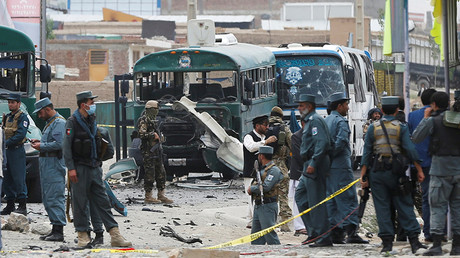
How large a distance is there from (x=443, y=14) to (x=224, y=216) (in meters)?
5.57

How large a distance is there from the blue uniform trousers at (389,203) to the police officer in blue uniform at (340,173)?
89 cm

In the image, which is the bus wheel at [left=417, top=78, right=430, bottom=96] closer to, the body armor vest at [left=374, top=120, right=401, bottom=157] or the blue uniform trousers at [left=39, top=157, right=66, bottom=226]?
the blue uniform trousers at [left=39, top=157, right=66, bottom=226]

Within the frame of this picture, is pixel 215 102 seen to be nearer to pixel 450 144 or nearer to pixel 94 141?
pixel 94 141

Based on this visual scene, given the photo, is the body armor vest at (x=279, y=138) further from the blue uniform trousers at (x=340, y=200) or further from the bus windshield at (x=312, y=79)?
the bus windshield at (x=312, y=79)

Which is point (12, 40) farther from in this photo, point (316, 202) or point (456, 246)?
point (456, 246)

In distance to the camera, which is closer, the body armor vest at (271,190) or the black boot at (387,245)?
the black boot at (387,245)

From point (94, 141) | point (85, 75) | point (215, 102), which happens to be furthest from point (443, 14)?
point (85, 75)

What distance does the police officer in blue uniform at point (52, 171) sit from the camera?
12.6 m

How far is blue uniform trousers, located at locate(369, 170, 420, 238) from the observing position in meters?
10.6

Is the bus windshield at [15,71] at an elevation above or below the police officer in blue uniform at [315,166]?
above

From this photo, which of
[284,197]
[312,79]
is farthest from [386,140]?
[312,79]

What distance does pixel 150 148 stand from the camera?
1741 cm

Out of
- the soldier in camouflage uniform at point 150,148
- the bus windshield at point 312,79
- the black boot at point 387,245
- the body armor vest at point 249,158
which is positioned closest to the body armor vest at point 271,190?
the black boot at point 387,245

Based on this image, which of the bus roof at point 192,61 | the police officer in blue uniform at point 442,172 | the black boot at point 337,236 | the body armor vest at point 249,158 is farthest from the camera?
the bus roof at point 192,61
